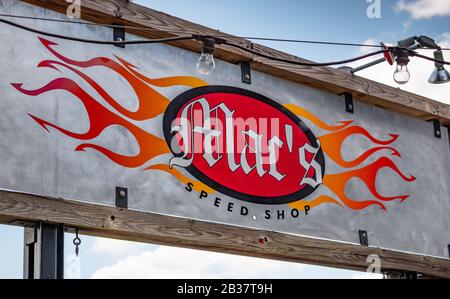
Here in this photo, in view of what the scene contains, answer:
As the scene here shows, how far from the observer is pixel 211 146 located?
280 inches

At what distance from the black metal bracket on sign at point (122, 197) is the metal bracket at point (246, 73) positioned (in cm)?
164

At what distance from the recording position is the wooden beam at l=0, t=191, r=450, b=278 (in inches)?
235

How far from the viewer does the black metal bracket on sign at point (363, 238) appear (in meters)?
7.85

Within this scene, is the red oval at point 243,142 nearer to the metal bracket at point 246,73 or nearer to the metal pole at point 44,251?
the metal bracket at point 246,73

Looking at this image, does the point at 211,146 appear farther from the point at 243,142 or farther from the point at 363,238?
the point at 363,238

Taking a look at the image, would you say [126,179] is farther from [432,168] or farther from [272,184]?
[432,168]

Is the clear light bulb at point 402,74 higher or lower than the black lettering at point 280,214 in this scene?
higher

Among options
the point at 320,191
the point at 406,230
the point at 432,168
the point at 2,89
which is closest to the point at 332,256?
the point at 320,191

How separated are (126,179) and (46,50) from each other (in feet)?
3.54

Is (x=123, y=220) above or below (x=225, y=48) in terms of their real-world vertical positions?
below

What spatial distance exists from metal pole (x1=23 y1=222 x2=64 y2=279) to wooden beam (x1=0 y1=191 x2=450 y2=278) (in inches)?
3.4

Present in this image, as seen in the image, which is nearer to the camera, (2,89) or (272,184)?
(2,89)

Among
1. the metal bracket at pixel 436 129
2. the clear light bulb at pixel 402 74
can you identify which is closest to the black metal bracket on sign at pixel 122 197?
the clear light bulb at pixel 402 74

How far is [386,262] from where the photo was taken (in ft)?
25.9
